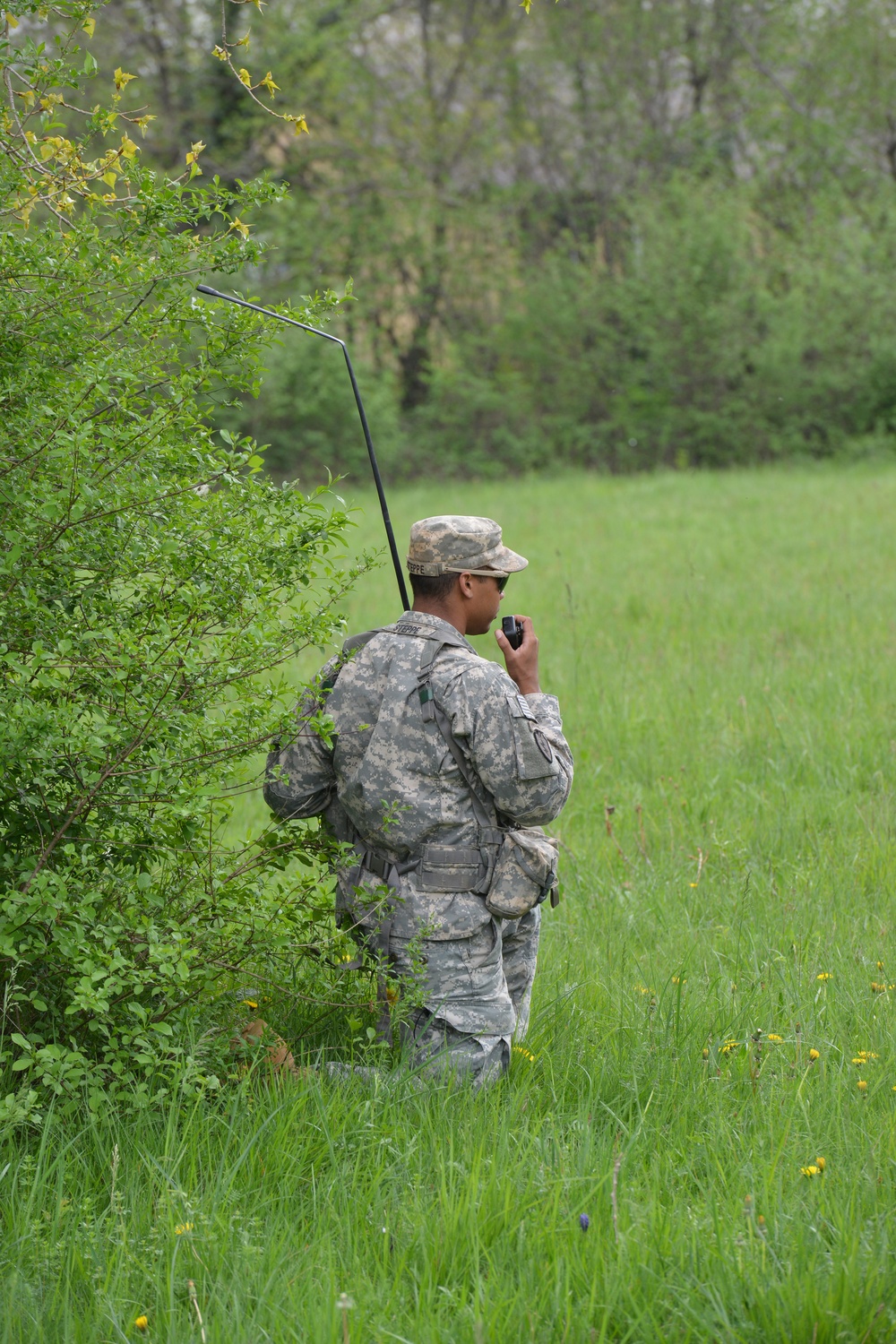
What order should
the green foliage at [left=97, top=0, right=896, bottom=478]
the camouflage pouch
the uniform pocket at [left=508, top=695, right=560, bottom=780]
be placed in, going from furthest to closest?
the green foliage at [left=97, top=0, right=896, bottom=478]
the camouflage pouch
the uniform pocket at [left=508, top=695, right=560, bottom=780]

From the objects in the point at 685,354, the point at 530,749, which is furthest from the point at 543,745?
the point at 685,354

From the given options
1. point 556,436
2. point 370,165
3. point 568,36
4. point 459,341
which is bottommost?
point 556,436

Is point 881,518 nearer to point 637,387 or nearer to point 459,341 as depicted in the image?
point 637,387

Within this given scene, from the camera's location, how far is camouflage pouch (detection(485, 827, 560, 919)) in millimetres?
3396

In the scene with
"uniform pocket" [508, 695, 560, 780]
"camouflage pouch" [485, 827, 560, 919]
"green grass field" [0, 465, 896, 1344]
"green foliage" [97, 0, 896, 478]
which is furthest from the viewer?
"green foliage" [97, 0, 896, 478]

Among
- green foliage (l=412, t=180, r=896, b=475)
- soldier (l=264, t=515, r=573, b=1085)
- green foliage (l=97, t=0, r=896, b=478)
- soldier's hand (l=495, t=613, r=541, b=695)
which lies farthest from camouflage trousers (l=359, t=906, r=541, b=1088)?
green foliage (l=412, t=180, r=896, b=475)

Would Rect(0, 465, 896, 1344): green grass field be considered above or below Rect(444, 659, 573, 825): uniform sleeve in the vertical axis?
below

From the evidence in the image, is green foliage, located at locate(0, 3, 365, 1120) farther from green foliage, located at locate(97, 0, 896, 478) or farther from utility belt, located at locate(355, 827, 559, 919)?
green foliage, located at locate(97, 0, 896, 478)

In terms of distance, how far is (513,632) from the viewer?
11.5ft

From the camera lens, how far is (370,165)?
2522 cm

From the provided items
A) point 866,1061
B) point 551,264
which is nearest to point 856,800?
point 866,1061

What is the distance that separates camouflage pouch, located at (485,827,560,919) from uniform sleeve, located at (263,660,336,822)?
54 cm

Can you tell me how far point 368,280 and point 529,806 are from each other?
2359 centimetres

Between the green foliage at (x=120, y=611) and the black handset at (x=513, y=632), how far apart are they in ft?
1.69
